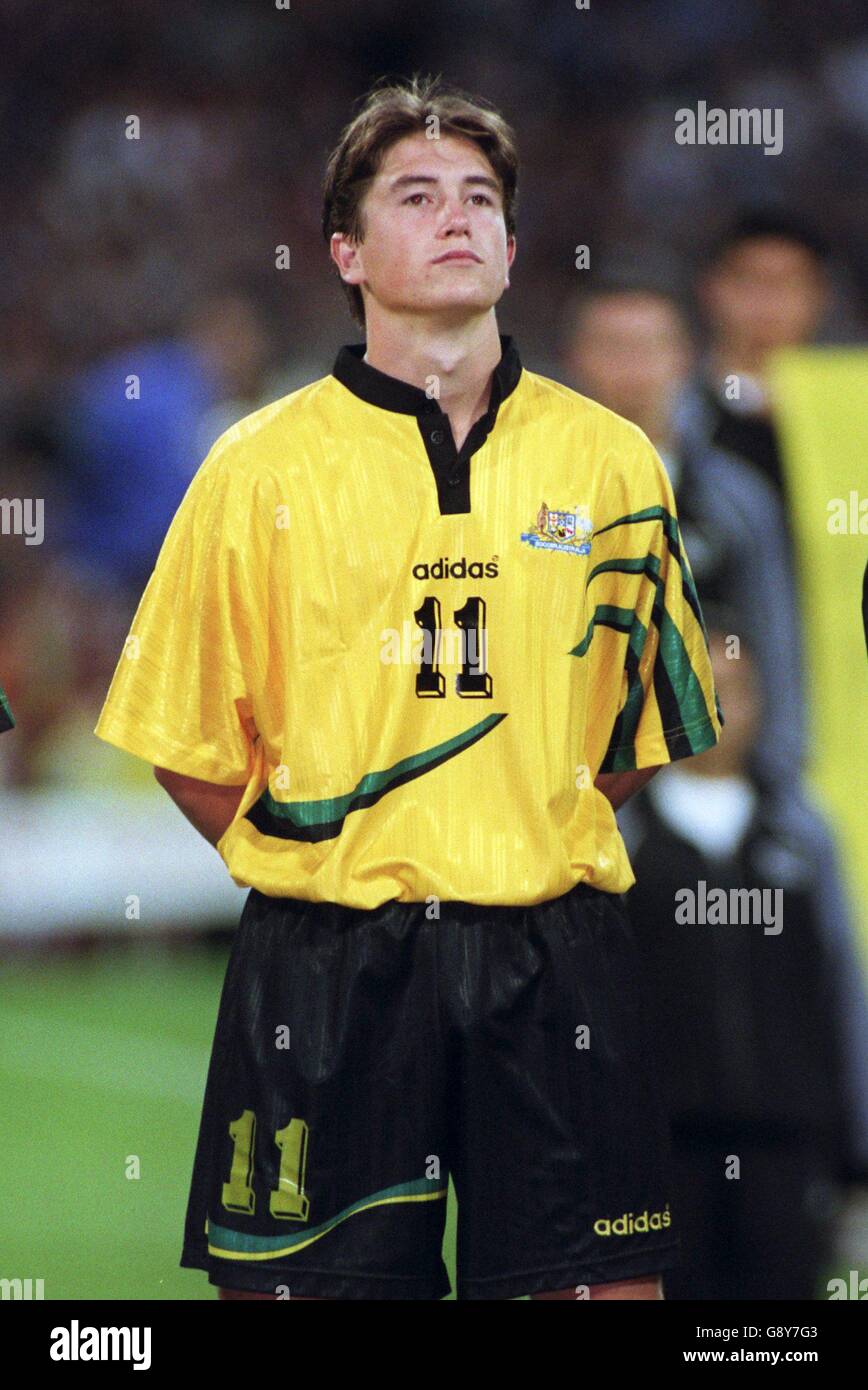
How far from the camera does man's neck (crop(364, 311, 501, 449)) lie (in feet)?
9.12

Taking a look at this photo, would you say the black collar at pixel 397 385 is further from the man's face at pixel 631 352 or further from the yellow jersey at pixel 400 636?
the man's face at pixel 631 352

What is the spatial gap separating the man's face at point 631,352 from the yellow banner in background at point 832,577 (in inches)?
7.8

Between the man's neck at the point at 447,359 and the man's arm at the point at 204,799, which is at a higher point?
the man's neck at the point at 447,359

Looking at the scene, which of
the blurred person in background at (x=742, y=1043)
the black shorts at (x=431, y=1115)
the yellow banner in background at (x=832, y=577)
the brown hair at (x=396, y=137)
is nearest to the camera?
the black shorts at (x=431, y=1115)

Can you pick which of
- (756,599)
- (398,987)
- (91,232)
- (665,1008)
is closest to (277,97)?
(91,232)

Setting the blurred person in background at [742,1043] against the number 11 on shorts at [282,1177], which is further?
the blurred person in background at [742,1043]

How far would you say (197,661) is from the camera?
2.78 m

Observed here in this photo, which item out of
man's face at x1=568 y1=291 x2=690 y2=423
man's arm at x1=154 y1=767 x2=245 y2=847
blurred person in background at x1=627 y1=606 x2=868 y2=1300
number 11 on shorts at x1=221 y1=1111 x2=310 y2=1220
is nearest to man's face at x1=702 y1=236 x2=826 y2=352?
man's face at x1=568 y1=291 x2=690 y2=423

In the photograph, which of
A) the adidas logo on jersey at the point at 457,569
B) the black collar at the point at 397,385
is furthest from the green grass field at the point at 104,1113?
the black collar at the point at 397,385

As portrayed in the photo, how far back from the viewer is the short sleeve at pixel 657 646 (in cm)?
283

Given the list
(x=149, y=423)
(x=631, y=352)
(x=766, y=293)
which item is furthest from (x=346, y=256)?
(x=149, y=423)

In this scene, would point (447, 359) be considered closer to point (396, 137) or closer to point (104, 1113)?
point (396, 137)

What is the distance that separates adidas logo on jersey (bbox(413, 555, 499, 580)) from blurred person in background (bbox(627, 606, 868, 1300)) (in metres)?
0.92

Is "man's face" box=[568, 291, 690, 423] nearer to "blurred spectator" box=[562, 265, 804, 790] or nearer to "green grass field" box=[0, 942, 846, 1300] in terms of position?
"blurred spectator" box=[562, 265, 804, 790]
